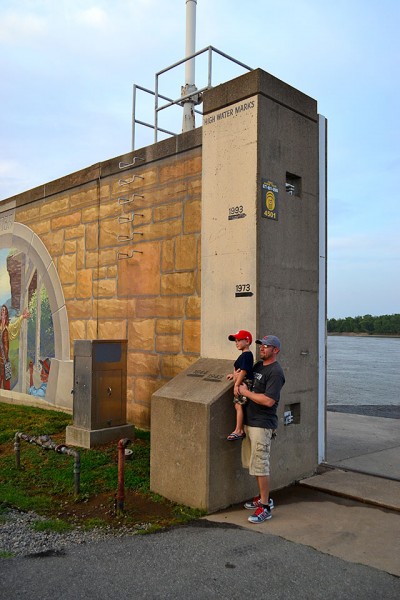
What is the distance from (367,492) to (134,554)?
2758 millimetres

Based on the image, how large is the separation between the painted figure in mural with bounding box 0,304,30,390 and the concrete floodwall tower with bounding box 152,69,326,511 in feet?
22.5

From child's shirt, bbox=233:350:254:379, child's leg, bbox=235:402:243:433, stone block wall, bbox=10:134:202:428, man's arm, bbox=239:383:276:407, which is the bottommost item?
child's leg, bbox=235:402:243:433

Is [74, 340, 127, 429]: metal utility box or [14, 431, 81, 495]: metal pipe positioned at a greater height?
[74, 340, 127, 429]: metal utility box

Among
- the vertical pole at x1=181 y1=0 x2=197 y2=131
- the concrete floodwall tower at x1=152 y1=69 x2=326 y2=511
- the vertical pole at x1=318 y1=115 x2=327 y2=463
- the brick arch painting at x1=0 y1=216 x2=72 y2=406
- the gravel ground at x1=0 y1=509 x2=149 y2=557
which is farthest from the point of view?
the vertical pole at x1=181 y1=0 x2=197 y2=131

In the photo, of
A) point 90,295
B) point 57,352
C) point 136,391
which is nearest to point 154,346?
point 136,391

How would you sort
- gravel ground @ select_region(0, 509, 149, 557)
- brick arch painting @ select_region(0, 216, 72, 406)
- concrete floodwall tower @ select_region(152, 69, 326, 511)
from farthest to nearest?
brick arch painting @ select_region(0, 216, 72, 406) < concrete floodwall tower @ select_region(152, 69, 326, 511) < gravel ground @ select_region(0, 509, 149, 557)

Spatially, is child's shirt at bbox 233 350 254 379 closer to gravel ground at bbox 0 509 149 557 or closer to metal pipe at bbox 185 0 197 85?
gravel ground at bbox 0 509 149 557

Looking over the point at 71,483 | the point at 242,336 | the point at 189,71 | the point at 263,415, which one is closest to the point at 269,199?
the point at 242,336

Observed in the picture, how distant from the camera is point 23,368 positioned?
12023mm

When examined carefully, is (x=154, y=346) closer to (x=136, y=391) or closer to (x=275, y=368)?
(x=136, y=391)

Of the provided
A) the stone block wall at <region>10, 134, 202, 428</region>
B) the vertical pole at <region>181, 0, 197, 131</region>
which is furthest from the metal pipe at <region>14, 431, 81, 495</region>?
the vertical pole at <region>181, 0, 197, 131</region>

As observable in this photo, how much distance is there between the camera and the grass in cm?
547

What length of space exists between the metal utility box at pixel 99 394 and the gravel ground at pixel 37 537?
2.62 meters

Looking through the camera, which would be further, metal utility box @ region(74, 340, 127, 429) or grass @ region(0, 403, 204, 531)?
metal utility box @ region(74, 340, 127, 429)
